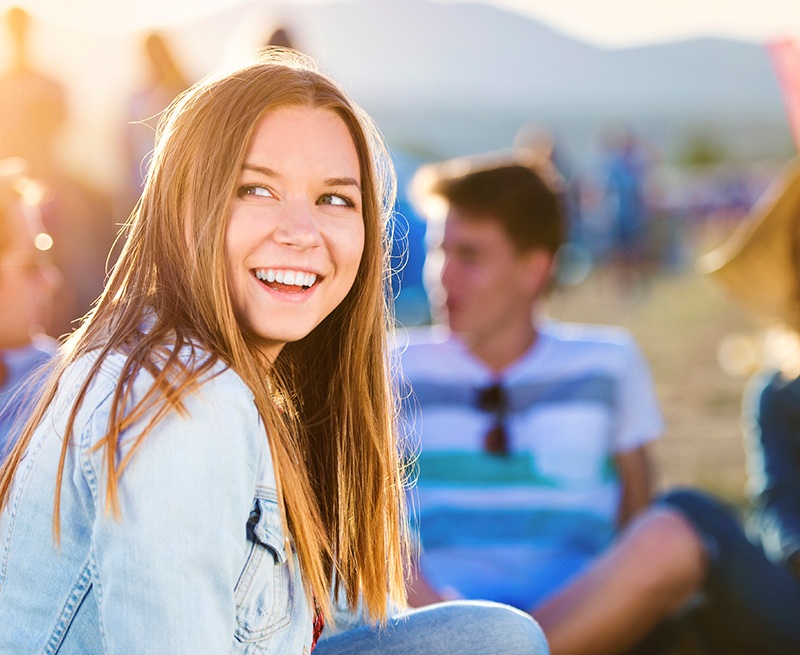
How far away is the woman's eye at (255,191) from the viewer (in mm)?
1482

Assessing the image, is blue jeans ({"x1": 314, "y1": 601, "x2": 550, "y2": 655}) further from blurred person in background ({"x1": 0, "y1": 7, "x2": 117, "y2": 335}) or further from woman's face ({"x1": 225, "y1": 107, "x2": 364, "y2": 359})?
blurred person in background ({"x1": 0, "y1": 7, "x2": 117, "y2": 335})

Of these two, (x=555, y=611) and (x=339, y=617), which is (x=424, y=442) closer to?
(x=555, y=611)

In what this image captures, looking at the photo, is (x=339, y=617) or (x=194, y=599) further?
(x=339, y=617)

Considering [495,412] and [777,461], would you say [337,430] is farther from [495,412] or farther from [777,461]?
[777,461]

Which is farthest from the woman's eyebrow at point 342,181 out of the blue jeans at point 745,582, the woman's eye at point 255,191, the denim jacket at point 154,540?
the blue jeans at point 745,582

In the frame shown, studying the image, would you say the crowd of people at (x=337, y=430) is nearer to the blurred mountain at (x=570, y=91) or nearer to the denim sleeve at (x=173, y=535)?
the denim sleeve at (x=173, y=535)

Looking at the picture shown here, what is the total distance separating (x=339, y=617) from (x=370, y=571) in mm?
103

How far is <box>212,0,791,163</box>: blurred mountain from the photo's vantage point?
68312mm

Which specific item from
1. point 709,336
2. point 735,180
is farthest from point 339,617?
point 735,180

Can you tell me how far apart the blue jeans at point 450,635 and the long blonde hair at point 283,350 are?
48mm

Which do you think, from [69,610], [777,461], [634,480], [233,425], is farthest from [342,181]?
[777,461]

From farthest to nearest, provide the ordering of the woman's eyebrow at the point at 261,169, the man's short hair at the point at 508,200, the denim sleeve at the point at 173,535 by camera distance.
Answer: the man's short hair at the point at 508,200, the woman's eyebrow at the point at 261,169, the denim sleeve at the point at 173,535

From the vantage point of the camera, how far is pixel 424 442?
2.71 meters

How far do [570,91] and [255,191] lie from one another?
4010 inches
